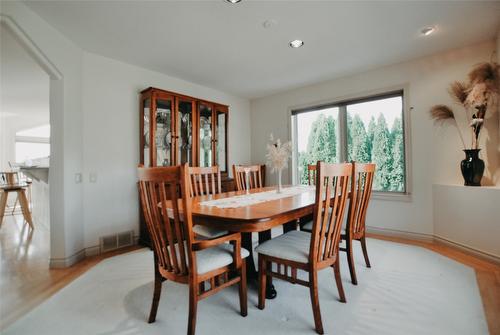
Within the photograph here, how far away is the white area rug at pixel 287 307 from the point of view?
1446mm

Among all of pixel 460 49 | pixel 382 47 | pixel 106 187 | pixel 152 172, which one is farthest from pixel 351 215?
pixel 106 187

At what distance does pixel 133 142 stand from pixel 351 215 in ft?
9.10

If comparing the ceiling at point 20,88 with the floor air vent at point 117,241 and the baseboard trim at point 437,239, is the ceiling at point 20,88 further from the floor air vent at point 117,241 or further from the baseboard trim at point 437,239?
the baseboard trim at point 437,239

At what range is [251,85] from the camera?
4023 mm

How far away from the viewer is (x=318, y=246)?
57.7 inches

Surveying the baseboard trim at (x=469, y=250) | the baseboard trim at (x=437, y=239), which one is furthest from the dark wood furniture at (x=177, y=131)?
the baseboard trim at (x=469, y=250)

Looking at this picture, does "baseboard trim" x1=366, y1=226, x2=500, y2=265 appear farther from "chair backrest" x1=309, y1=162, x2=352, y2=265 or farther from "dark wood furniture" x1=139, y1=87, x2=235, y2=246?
"dark wood furniture" x1=139, y1=87, x2=235, y2=246

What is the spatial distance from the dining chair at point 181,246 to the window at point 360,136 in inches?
110

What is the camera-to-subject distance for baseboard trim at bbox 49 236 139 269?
2373 millimetres

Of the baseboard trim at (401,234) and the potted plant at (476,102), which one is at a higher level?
the potted plant at (476,102)

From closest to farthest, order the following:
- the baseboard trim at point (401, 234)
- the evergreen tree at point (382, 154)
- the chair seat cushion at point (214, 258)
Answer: the chair seat cushion at point (214, 258)
the baseboard trim at point (401, 234)
the evergreen tree at point (382, 154)

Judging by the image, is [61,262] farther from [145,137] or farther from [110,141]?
[145,137]

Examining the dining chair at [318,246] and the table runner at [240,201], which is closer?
the dining chair at [318,246]

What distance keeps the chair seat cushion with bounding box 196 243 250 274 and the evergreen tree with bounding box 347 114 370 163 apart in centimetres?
281
